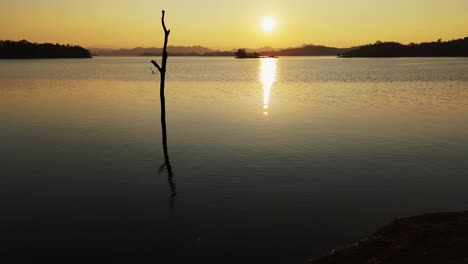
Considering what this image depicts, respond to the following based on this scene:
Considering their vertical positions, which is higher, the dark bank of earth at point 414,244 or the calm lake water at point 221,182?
the dark bank of earth at point 414,244

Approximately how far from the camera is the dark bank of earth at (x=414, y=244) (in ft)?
36.8

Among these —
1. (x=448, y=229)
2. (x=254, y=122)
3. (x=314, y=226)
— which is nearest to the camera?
(x=448, y=229)

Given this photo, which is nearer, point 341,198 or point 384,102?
point 341,198

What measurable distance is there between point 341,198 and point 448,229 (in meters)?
5.59

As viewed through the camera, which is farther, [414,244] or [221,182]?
[221,182]

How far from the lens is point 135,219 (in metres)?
16.2

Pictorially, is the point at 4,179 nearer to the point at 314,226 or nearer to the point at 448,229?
the point at 314,226

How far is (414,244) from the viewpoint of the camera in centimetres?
1221

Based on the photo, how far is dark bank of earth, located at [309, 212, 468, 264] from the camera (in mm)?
11211

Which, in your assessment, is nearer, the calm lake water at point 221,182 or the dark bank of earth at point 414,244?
the dark bank of earth at point 414,244

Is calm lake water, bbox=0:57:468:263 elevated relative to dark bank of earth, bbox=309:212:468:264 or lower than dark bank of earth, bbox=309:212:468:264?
lower

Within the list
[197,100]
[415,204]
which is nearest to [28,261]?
[415,204]

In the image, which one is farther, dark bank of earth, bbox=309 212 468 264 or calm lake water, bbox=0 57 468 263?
calm lake water, bbox=0 57 468 263

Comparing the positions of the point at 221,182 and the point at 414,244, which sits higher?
the point at 414,244
